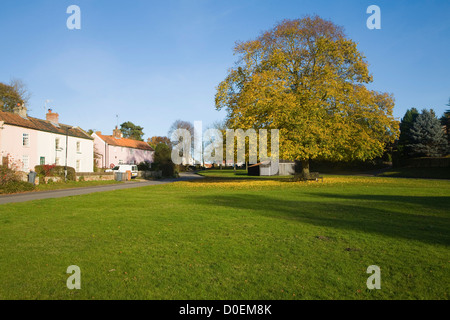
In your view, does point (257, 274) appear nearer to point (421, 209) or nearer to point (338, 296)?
point (338, 296)

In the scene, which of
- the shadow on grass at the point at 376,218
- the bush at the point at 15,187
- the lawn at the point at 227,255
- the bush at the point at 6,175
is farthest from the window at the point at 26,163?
the shadow on grass at the point at 376,218

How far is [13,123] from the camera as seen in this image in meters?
31.2

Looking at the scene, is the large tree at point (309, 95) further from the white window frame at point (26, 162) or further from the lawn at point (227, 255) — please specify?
the white window frame at point (26, 162)

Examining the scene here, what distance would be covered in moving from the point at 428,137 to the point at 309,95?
3058 cm

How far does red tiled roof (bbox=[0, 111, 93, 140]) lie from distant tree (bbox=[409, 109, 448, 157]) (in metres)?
49.6

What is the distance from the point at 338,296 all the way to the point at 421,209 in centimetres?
913

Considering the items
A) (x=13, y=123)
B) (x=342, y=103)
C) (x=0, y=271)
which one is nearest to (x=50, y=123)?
(x=13, y=123)

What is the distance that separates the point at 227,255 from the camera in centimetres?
594

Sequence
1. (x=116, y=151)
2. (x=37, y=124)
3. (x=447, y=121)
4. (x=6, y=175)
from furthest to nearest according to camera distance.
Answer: (x=116, y=151) < (x=447, y=121) < (x=37, y=124) < (x=6, y=175)

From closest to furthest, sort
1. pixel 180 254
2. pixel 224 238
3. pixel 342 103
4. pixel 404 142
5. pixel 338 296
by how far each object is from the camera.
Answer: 1. pixel 338 296
2. pixel 180 254
3. pixel 224 238
4. pixel 342 103
5. pixel 404 142

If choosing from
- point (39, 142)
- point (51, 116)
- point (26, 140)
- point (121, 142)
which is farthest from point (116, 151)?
point (26, 140)

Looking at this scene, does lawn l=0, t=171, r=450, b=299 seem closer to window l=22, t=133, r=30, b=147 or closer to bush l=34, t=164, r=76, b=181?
bush l=34, t=164, r=76, b=181

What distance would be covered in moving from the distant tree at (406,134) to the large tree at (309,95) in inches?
1025

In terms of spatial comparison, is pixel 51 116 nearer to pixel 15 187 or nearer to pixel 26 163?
pixel 26 163
